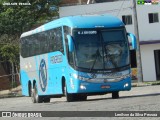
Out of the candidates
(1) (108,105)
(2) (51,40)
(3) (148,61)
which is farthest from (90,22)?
(3) (148,61)

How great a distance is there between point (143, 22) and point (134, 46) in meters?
26.3

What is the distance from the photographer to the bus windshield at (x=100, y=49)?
23641mm

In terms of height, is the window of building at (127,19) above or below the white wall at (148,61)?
above

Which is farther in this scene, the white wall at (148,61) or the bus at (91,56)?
the white wall at (148,61)

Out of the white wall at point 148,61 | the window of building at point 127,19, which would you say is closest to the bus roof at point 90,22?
the window of building at point 127,19

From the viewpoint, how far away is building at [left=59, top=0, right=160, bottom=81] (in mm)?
→ 50312

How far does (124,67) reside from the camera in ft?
79.0

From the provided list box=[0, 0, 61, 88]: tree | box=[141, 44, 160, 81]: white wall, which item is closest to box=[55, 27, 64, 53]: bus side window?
box=[141, 44, 160, 81]: white wall

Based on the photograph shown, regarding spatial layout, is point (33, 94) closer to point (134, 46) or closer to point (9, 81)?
point (134, 46)

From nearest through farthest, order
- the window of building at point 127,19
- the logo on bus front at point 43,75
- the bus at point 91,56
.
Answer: the bus at point 91,56
the logo on bus front at point 43,75
the window of building at point 127,19

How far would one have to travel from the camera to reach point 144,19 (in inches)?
1981

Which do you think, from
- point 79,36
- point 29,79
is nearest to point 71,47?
point 79,36

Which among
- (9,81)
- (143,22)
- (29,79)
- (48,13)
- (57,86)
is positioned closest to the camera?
(57,86)

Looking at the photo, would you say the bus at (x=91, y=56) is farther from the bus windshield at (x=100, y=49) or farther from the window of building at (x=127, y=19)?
the window of building at (x=127, y=19)
